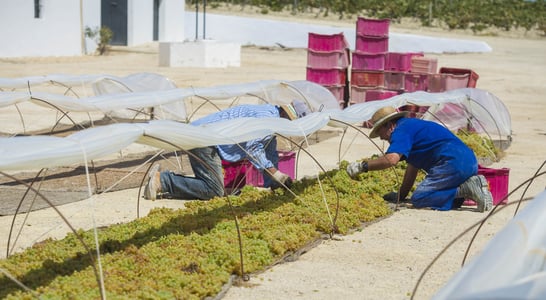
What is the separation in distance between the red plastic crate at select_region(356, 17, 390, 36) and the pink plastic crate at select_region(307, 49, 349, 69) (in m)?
0.64

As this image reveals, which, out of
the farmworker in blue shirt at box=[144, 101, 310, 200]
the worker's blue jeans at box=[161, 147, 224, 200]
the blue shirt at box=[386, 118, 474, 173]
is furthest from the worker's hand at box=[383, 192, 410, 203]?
the worker's blue jeans at box=[161, 147, 224, 200]

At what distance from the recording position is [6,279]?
6.92 m

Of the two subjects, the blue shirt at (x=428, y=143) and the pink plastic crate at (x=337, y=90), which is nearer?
the blue shirt at (x=428, y=143)

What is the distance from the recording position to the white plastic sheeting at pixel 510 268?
12.5ft

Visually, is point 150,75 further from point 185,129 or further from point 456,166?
point 185,129

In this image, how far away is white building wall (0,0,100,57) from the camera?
96.8 ft

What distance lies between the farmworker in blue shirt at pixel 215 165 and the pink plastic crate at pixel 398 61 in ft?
28.6

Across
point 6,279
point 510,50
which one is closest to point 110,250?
point 6,279

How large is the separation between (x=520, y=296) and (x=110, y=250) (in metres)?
4.89

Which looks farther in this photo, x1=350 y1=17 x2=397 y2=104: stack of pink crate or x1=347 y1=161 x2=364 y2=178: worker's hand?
x1=350 y1=17 x2=397 y2=104: stack of pink crate

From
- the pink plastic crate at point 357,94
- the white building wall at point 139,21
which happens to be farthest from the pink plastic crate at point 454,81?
the white building wall at point 139,21

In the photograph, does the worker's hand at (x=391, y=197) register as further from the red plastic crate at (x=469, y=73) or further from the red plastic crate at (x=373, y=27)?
the red plastic crate at (x=469, y=73)

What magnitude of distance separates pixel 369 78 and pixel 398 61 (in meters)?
0.75

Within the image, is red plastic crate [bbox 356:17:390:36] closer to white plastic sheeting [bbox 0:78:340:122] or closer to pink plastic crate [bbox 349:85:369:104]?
pink plastic crate [bbox 349:85:369:104]
